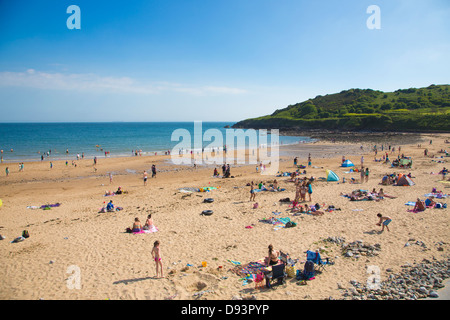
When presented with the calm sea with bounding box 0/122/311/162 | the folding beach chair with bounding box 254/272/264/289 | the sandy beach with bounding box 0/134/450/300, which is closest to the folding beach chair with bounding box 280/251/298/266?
the sandy beach with bounding box 0/134/450/300

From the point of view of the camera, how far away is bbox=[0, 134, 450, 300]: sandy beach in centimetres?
717

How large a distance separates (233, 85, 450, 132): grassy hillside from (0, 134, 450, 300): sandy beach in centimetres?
7106

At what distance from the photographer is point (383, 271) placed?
767 cm

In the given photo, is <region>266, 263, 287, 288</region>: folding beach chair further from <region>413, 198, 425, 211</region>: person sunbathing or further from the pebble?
<region>413, 198, 425, 211</region>: person sunbathing

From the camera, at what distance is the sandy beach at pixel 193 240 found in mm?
7168

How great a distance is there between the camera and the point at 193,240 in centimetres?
1046

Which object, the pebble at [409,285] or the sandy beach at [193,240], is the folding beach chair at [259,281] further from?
the pebble at [409,285]

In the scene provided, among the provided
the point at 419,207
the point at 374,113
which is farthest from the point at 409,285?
the point at 374,113

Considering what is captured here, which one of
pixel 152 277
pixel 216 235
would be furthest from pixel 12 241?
pixel 216 235

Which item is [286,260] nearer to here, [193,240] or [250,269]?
[250,269]

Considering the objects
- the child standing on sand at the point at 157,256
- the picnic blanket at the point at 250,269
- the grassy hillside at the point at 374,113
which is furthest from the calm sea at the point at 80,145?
the picnic blanket at the point at 250,269
